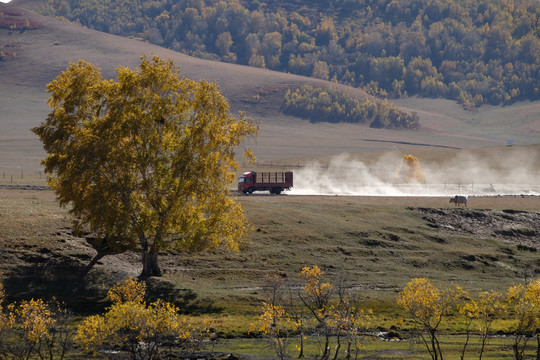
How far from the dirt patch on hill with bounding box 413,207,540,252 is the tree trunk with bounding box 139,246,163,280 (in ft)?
123

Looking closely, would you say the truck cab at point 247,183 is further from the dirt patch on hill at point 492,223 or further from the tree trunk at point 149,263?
the tree trunk at point 149,263

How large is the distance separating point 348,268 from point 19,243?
90.6 ft

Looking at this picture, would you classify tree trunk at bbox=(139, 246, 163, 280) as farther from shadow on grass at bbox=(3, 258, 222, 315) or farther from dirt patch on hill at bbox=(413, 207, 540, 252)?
dirt patch on hill at bbox=(413, 207, 540, 252)

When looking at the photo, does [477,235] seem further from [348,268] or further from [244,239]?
[244,239]

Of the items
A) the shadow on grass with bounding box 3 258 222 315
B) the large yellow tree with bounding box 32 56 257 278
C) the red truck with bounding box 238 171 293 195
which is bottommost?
the shadow on grass with bounding box 3 258 222 315

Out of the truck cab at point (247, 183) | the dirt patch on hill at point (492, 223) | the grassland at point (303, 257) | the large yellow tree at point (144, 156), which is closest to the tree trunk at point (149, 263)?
the large yellow tree at point (144, 156)

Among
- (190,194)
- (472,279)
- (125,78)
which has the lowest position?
(472,279)

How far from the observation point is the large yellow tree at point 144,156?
184ft

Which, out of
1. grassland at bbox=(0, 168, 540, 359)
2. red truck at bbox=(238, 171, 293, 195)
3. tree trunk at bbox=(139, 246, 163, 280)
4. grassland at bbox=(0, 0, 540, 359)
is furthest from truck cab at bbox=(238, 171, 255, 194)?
tree trunk at bbox=(139, 246, 163, 280)

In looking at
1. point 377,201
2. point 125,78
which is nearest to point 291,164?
point 377,201

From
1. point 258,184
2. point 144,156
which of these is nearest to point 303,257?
point 144,156

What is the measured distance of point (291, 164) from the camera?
594 ft

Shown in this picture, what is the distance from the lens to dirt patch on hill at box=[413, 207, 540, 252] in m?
85.4

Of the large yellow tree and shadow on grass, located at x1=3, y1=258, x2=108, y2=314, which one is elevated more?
the large yellow tree
